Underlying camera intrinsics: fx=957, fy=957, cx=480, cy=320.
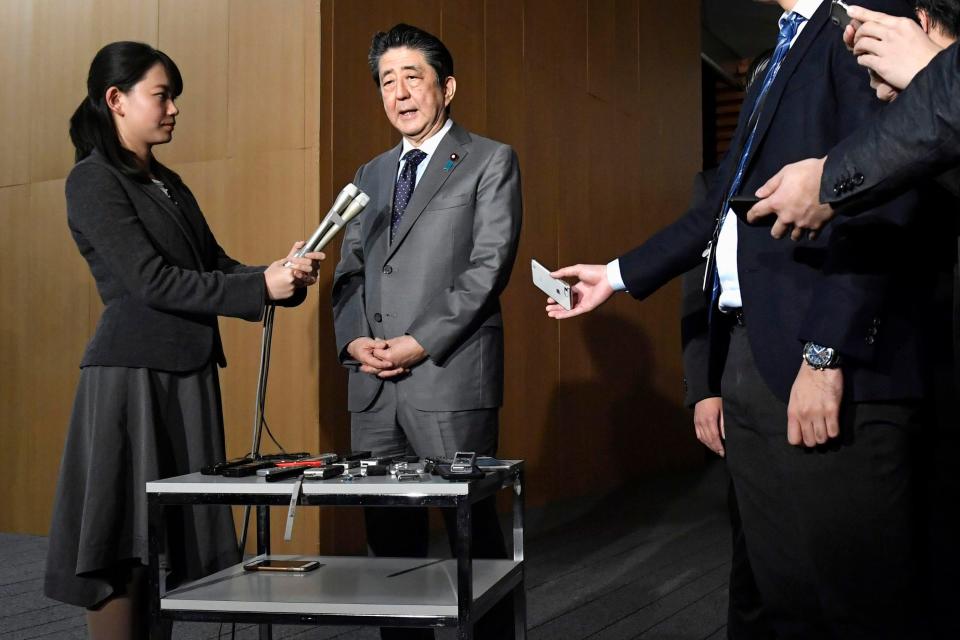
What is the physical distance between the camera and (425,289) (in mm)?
2322

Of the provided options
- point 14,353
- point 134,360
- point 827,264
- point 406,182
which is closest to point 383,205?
point 406,182

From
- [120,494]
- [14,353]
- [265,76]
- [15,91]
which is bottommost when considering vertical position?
[120,494]

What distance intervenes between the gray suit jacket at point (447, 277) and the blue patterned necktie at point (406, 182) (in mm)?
21

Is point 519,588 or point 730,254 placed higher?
point 730,254

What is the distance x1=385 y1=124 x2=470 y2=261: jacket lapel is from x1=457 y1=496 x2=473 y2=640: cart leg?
3.03 feet

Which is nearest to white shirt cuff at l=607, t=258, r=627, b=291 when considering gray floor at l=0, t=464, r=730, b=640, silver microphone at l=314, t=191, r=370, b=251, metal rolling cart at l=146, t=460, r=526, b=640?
metal rolling cart at l=146, t=460, r=526, b=640

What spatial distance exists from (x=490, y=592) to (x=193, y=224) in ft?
3.84

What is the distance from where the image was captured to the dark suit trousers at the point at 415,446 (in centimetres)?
223

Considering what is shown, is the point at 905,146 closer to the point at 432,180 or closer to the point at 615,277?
the point at 615,277

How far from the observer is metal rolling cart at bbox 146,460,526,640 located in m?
1.60

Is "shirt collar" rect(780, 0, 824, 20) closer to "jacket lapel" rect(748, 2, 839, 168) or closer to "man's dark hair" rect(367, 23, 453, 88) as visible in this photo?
"jacket lapel" rect(748, 2, 839, 168)

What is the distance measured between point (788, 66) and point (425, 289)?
1063 mm

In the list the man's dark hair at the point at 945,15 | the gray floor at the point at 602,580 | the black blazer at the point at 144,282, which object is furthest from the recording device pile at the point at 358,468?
the gray floor at the point at 602,580

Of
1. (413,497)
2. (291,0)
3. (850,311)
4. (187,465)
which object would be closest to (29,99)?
(291,0)
